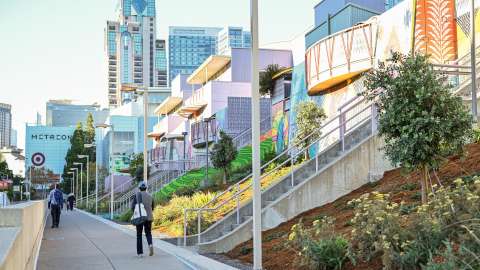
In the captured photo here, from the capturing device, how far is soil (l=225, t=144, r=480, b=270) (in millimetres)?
11156

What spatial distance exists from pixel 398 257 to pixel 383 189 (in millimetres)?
5844

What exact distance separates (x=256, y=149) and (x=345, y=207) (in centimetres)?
404

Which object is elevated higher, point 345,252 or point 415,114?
point 415,114

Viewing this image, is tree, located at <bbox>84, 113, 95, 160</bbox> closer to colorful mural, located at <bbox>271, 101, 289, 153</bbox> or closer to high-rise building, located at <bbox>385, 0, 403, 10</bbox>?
colorful mural, located at <bbox>271, 101, 289, 153</bbox>

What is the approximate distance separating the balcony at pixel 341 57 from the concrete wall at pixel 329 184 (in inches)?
397

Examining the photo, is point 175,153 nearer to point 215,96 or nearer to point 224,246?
point 215,96

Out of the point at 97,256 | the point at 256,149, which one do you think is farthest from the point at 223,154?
the point at 256,149

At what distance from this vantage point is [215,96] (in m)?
52.9

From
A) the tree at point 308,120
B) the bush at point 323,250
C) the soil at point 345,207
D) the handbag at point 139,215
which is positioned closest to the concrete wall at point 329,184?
the soil at point 345,207

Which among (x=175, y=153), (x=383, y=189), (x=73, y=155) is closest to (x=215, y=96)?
(x=175, y=153)

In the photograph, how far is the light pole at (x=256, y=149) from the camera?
32.4 ft

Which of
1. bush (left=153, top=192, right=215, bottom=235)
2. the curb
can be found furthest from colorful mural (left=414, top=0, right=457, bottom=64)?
the curb

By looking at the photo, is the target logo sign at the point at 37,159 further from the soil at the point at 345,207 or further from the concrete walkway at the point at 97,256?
the soil at the point at 345,207

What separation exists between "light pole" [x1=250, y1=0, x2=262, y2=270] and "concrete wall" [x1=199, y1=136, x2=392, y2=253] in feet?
15.6
